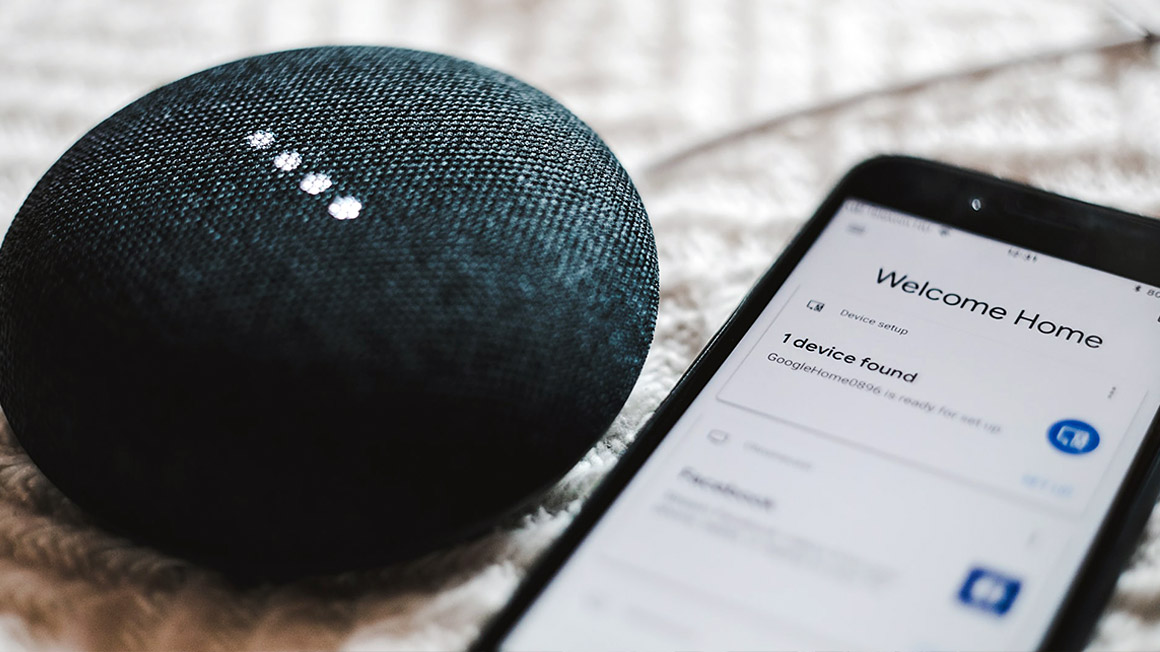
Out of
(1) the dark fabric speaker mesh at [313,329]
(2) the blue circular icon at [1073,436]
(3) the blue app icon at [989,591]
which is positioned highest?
(2) the blue circular icon at [1073,436]

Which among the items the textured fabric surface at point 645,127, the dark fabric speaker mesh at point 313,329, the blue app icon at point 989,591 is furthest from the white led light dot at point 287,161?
the blue app icon at point 989,591

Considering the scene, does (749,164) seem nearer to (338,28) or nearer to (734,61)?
(734,61)

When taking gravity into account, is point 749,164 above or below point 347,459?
above

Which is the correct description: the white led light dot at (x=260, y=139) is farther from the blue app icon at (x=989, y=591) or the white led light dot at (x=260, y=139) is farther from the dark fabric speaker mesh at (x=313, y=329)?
the blue app icon at (x=989, y=591)

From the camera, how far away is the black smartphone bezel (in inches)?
12.1

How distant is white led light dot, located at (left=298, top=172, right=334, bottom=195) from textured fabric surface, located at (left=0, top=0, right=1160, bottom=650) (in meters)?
0.12

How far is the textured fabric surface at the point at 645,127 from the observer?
1.11 ft

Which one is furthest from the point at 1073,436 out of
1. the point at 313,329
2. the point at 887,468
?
the point at 313,329

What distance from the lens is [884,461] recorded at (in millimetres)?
341

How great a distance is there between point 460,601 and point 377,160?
136 millimetres

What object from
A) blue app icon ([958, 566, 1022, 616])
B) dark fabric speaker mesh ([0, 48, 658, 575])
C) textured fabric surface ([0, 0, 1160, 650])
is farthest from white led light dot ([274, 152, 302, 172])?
blue app icon ([958, 566, 1022, 616])

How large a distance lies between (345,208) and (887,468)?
0.18 m

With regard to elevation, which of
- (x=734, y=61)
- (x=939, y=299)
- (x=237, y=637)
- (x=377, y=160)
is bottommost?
(x=237, y=637)

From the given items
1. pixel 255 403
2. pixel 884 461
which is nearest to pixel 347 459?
pixel 255 403
